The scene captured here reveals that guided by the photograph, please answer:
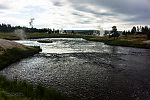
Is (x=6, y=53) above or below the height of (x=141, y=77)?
above

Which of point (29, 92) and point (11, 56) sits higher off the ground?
point (11, 56)

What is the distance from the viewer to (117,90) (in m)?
26.8

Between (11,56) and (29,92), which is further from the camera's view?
(11,56)

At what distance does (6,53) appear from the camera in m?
49.7

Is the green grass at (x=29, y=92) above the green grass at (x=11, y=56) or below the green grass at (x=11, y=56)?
below

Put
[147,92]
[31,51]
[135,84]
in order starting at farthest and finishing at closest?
1. [31,51]
2. [135,84]
3. [147,92]

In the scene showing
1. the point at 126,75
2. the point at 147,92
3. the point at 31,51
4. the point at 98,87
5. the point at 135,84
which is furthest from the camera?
the point at 31,51

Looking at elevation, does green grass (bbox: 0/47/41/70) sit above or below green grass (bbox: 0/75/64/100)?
above

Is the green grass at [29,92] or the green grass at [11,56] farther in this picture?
the green grass at [11,56]

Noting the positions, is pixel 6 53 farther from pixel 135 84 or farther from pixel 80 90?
pixel 135 84

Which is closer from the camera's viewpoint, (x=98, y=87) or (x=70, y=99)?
(x=70, y=99)

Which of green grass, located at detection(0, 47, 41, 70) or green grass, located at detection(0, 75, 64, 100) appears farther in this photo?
green grass, located at detection(0, 47, 41, 70)

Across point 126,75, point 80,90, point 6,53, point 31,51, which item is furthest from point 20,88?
point 31,51

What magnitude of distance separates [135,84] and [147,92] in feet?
13.4
